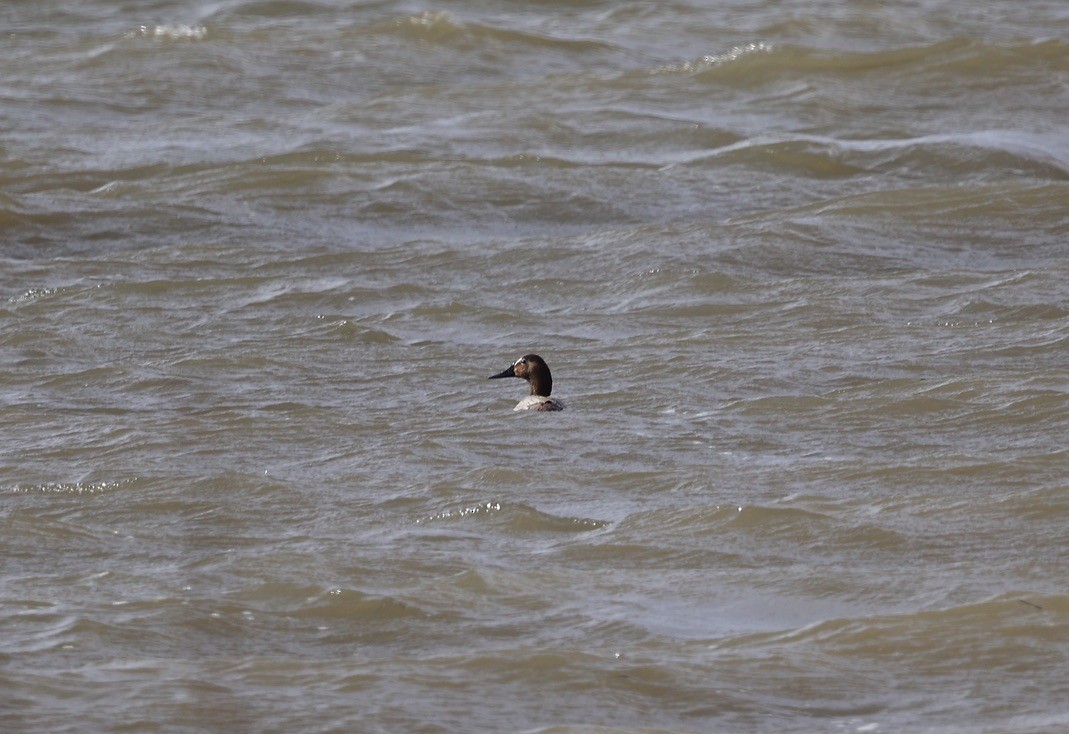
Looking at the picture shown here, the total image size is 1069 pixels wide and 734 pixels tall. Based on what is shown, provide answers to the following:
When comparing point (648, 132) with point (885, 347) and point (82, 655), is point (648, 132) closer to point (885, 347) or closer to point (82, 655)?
point (885, 347)

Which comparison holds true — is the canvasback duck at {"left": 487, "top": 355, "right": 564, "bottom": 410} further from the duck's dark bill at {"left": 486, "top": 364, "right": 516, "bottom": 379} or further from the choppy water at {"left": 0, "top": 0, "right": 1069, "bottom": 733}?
the choppy water at {"left": 0, "top": 0, "right": 1069, "bottom": 733}

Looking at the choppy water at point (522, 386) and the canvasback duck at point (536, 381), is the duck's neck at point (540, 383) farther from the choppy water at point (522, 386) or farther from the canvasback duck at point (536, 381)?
the choppy water at point (522, 386)

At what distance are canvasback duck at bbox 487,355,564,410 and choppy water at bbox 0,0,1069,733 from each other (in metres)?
0.16

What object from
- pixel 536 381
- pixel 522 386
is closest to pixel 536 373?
pixel 536 381

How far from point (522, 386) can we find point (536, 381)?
0.37 meters

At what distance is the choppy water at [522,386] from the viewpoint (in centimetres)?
641

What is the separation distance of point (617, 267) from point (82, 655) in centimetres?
585

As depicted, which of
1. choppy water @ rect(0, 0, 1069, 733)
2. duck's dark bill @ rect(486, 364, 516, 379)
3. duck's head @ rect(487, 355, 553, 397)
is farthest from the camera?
duck's dark bill @ rect(486, 364, 516, 379)

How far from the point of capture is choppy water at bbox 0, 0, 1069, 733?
6410 millimetres

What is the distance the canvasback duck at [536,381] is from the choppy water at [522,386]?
0.53 ft

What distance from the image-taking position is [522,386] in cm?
963

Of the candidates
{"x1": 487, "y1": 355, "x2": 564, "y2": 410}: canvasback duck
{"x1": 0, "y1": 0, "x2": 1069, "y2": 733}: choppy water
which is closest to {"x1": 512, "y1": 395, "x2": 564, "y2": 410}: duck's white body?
{"x1": 487, "y1": 355, "x2": 564, "y2": 410}: canvasback duck

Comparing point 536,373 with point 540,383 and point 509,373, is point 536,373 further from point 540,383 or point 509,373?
point 509,373

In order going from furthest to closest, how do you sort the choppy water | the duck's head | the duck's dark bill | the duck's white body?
the duck's dark bill
the duck's head
the duck's white body
the choppy water
